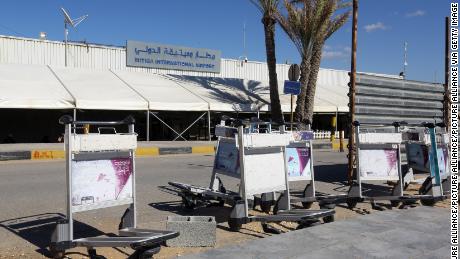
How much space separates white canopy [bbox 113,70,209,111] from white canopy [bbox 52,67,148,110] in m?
0.48

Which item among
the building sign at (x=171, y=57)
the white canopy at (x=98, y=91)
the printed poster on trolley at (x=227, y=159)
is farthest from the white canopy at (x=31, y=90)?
the printed poster on trolley at (x=227, y=159)

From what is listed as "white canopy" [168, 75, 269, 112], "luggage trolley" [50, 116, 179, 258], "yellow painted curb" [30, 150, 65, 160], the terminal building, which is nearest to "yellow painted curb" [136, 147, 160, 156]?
the terminal building

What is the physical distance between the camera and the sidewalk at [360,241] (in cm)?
527

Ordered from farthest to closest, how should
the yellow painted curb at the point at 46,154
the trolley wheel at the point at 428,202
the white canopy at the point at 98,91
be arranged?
the white canopy at the point at 98,91 < the yellow painted curb at the point at 46,154 < the trolley wheel at the point at 428,202

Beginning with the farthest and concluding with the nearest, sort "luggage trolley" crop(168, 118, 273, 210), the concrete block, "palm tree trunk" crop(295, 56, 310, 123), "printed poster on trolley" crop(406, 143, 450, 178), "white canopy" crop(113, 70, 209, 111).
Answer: "palm tree trunk" crop(295, 56, 310, 123) < "white canopy" crop(113, 70, 209, 111) < "printed poster on trolley" crop(406, 143, 450, 178) < "luggage trolley" crop(168, 118, 273, 210) < the concrete block

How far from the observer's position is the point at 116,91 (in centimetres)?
2069

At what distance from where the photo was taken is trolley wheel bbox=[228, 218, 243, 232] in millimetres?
6199

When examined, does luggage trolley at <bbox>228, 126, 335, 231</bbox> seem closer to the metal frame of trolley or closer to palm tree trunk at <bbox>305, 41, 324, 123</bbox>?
the metal frame of trolley

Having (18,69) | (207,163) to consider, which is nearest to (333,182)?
(207,163)

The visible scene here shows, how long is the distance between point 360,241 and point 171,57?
24.5 metres

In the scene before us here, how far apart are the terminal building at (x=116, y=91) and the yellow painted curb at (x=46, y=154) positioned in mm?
2082

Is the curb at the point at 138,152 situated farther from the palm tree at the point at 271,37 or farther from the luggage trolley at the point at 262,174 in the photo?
the luggage trolley at the point at 262,174

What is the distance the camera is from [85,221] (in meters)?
6.77

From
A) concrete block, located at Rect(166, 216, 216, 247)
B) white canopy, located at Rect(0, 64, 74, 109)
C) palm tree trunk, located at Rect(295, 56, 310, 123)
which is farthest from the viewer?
palm tree trunk, located at Rect(295, 56, 310, 123)
